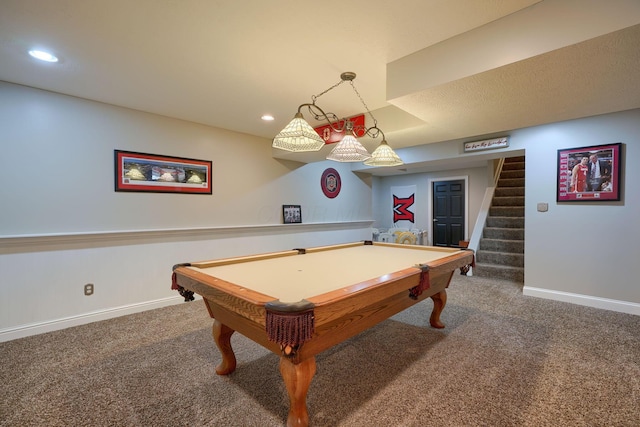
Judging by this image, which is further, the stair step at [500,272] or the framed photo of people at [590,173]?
the stair step at [500,272]

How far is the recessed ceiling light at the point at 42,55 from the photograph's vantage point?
197 centimetres

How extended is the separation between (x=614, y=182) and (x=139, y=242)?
529cm

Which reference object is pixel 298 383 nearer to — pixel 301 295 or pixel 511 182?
pixel 301 295

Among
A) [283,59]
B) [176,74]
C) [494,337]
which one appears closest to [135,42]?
[176,74]

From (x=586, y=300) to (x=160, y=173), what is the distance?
5.17 metres

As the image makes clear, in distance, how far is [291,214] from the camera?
15.3 ft

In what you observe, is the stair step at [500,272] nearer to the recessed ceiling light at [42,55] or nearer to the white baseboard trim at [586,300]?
the white baseboard trim at [586,300]

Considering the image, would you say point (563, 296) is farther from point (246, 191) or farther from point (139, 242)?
point (139, 242)

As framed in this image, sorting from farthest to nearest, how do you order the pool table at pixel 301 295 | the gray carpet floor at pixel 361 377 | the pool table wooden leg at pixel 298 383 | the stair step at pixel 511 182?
the stair step at pixel 511 182 < the gray carpet floor at pixel 361 377 < the pool table wooden leg at pixel 298 383 < the pool table at pixel 301 295

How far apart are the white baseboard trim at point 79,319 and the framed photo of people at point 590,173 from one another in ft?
16.1

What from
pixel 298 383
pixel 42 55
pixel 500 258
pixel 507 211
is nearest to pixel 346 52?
pixel 298 383

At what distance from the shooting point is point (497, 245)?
468 cm

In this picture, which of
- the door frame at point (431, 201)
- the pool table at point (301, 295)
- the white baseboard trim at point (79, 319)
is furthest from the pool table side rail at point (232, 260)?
the door frame at point (431, 201)

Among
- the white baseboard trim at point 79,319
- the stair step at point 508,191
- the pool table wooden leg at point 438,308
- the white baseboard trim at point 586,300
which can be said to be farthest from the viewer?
the stair step at point 508,191
